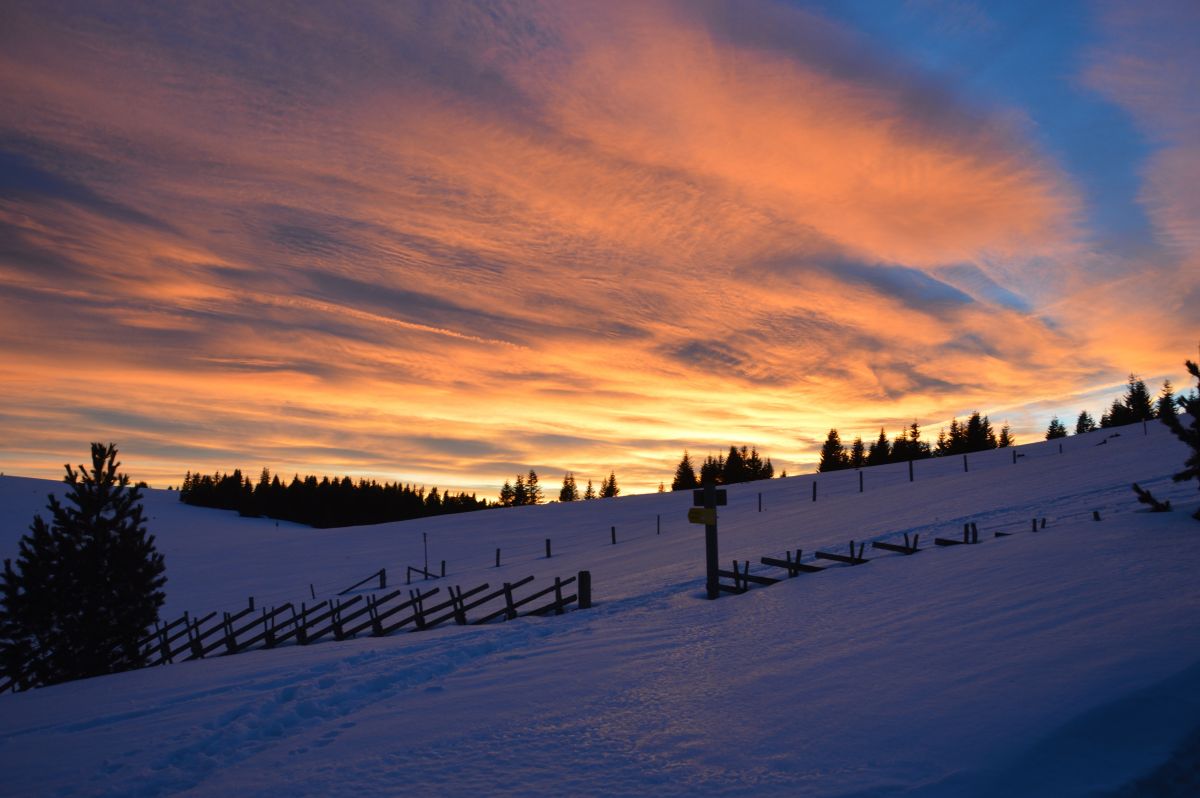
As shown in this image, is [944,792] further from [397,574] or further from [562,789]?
[397,574]

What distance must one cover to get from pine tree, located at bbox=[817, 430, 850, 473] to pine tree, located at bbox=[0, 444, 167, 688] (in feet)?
396

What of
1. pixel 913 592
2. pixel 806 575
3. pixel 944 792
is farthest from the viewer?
pixel 806 575

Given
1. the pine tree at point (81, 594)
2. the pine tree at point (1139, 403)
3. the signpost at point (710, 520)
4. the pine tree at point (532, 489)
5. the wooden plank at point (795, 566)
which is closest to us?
the signpost at point (710, 520)

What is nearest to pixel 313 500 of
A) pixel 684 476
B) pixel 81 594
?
pixel 684 476

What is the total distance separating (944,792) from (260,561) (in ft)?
217

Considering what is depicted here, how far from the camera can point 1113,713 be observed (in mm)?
6262

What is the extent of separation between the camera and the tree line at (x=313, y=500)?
12231 cm

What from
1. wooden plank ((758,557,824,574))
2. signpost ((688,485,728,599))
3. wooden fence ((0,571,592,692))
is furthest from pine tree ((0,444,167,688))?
wooden plank ((758,557,824,574))

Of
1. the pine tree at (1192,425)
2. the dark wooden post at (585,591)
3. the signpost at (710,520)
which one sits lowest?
the dark wooden post at (585,591)

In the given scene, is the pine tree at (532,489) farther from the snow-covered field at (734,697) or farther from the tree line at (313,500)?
the snow-covered field at (734,697)

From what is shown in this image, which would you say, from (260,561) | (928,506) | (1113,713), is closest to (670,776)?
(1113,713)

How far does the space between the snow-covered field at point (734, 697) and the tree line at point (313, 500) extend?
106 m

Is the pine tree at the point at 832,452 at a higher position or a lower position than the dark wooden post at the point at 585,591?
higher

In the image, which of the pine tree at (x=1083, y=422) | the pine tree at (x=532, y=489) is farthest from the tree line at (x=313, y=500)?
the pine tree at (x=1083, y=422)
